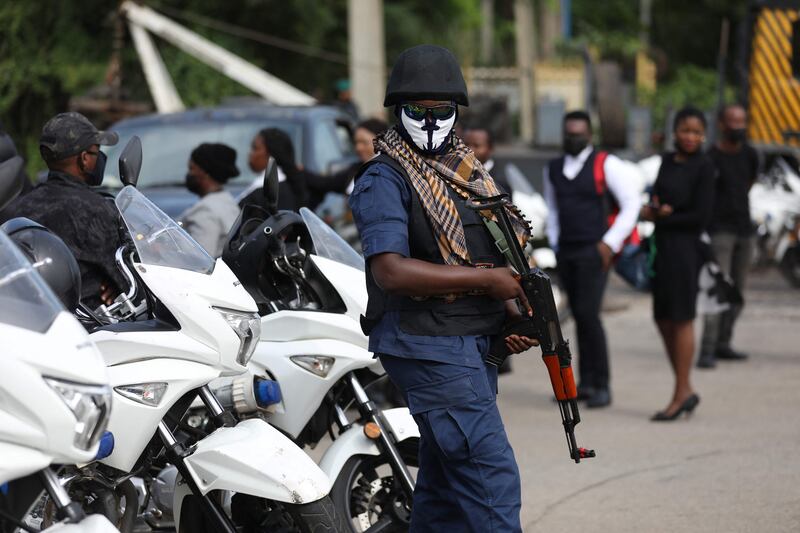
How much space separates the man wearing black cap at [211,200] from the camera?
281 inches

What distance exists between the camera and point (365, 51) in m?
21.1

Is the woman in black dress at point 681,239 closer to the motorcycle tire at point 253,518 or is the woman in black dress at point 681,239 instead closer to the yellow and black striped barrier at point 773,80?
the motorcycle tire at point 253,518

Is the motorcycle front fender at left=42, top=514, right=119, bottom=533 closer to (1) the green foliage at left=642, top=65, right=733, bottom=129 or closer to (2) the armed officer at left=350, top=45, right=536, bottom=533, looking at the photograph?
(2) the armed officer at left=350, top=45, right=536, bottom=533

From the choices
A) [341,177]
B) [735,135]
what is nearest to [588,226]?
[341,177]

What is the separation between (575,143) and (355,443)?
4.24 m

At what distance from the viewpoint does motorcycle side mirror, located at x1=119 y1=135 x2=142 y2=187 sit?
4895 mm

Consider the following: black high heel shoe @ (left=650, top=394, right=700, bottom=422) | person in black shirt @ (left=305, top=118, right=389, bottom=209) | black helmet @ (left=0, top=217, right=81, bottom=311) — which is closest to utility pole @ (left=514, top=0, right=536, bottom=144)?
person in black shirt @ (left=305, top=118, right=389, bottom=209)

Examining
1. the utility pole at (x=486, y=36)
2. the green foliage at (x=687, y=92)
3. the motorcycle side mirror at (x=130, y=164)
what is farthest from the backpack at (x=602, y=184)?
the utility pole at (x=486, y=36)

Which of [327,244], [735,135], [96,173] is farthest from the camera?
[735,135]

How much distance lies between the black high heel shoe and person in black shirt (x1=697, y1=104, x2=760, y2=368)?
6.93 feet

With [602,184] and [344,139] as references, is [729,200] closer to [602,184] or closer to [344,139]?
[602,184]

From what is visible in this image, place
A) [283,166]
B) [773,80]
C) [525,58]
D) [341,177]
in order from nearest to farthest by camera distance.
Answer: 1. [283,166]
2. [341,177]
3. [773,80]
4. [525,58]

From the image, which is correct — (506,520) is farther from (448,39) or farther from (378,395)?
(448,39)

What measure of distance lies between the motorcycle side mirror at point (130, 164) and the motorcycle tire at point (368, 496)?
1276 millimetres
